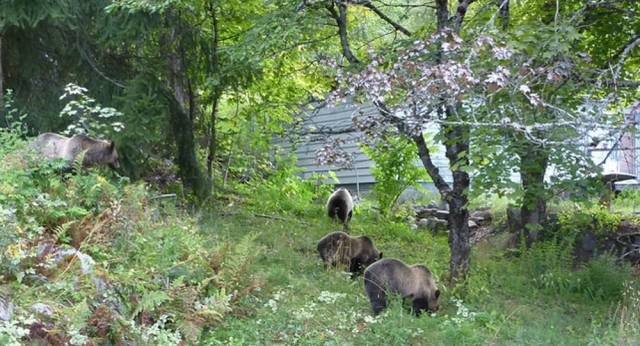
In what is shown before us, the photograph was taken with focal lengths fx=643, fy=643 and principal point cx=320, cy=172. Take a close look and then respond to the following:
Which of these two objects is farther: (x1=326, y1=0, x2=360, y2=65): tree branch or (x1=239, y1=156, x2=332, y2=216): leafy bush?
(x1=239, y1=156, x2=332, y2=216): leafy bush

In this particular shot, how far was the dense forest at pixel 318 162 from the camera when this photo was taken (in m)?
6.59

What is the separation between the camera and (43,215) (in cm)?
729

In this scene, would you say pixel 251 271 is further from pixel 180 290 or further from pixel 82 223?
pixel 82 223

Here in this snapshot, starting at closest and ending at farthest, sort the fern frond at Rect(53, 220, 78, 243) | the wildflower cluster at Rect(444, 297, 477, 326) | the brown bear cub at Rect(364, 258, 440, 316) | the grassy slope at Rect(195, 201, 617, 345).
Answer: the fern frond at Rect(53, 220, 78, 243), the grassy slope at Rect(195, 201, 617, 345), the wildflower cluster at Rect(444, 297, 477, 326), the brown bear cub at Rect(364, 258, 440, 316)

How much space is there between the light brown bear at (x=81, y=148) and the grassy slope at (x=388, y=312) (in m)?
1.94

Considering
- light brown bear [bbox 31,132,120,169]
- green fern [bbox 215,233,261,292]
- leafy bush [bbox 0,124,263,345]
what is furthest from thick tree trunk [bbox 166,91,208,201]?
green fern [bbox 215,233,261,292]

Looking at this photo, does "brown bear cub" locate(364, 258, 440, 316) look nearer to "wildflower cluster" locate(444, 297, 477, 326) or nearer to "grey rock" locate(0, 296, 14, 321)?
"wildflower cluster" locate(444, 297, 477, 326)

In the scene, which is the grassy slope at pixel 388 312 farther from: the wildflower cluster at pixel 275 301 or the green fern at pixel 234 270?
the green fern at pixel 234 270


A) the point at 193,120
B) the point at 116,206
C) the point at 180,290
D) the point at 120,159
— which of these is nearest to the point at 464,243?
the point at 180,290

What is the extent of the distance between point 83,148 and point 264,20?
327 cm

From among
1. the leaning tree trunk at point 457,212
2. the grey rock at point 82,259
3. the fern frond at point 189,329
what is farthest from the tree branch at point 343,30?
the grey rock at point 82,259

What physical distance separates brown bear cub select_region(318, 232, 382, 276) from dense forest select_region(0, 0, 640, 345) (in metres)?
0.31

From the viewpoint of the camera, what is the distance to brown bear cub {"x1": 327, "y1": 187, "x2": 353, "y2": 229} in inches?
541

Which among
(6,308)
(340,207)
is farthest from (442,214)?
(6,308)
